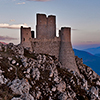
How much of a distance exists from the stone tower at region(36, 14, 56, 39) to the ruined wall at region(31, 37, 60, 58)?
1426 mm

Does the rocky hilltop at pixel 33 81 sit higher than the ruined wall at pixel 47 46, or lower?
lower

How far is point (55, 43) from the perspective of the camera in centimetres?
5472

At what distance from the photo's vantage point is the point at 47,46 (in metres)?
53.9

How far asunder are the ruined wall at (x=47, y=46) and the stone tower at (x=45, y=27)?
1.43 meters

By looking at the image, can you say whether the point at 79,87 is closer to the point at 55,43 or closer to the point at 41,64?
the point at 41,64

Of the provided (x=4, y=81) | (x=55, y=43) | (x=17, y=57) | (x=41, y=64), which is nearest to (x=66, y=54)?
(x=55, y=43)

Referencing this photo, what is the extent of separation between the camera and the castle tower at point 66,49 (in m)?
54.0

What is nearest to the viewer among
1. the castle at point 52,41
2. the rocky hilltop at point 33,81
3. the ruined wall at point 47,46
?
the rocky hilltop at point 33,81

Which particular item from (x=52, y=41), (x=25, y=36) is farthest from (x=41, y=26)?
(x=25, y=36)

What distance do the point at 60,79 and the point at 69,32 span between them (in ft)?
67.2

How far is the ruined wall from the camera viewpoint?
52.4 m

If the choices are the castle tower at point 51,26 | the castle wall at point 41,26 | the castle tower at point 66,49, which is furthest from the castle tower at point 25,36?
the castle tower at point 66,49

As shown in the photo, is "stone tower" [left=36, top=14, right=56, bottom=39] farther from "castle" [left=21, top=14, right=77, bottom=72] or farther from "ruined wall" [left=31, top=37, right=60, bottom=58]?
"ruined wall" [left=31, top=37, right=60, bottom=58]

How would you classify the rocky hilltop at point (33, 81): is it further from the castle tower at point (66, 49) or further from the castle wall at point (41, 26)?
the castle wall at point (41, 26)
